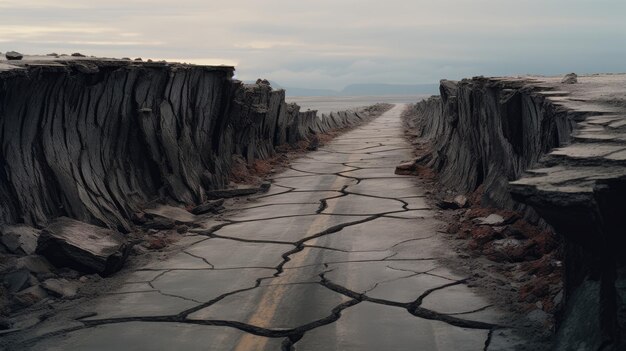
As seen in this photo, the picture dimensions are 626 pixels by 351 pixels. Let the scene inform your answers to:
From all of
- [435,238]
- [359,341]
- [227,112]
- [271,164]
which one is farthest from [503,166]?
[271,164]

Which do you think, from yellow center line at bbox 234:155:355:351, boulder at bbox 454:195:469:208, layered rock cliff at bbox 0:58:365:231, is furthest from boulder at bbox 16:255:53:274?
boulder at bbox 454:195:469:208

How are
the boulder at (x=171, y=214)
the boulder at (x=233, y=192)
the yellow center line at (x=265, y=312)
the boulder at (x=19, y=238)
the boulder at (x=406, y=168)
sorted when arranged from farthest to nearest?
the boulder at (x=406, y=168) < the boulder at (x=233, y=192) < the boulder at (x=171, y=214) < the boulder at (x=19, y=238) < the yellow center line at (x=265, y=312)

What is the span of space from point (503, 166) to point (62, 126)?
15.1ft

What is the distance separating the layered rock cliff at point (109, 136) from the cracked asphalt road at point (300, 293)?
101cm

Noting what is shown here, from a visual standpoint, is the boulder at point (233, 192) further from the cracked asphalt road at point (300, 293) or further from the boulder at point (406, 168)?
the boulder at point (406, 168)

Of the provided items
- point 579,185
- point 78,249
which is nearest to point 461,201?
point 78,249

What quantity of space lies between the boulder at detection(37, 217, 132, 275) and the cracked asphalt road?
9.6 inches

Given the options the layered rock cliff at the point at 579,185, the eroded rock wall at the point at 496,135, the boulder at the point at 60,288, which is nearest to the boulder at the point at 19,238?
the boulder at the point at 60,288

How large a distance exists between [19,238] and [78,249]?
0.49 metres

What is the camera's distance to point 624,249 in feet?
12.5

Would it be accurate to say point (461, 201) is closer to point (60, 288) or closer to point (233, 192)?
point (233, 192)

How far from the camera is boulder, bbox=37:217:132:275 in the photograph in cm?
661

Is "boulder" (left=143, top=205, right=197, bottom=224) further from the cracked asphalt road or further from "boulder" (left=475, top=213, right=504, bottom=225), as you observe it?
"boulder" (left=475, top=213, right=504, bottom=225)

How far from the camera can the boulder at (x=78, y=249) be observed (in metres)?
6.61
